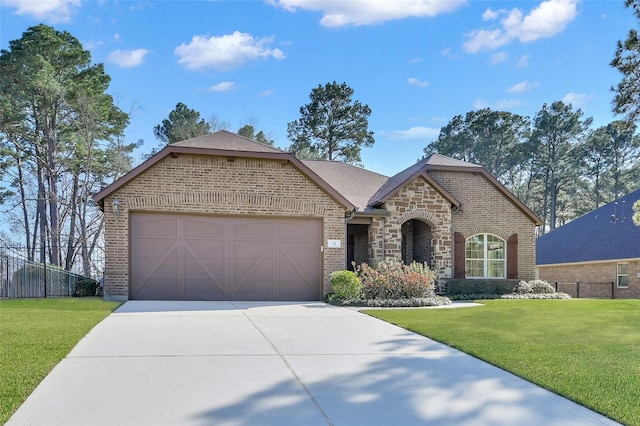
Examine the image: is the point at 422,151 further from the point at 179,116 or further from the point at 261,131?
the point at 179,116

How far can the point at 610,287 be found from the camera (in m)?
23.9

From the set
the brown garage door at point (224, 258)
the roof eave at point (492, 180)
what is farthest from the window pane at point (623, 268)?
the brown garage door at point (224, 258)

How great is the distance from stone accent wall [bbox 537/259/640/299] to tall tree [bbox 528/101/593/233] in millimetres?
19060

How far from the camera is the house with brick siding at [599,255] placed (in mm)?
22938

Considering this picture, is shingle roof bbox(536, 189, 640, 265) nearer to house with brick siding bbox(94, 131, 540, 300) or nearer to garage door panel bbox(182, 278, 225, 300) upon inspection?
house with brick siding bbox(94, 131, 540, 300)

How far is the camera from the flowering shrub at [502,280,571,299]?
18094 millimetres

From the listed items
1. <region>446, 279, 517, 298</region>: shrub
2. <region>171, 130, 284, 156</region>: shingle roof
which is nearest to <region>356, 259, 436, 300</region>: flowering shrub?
<region>446, 279, 517, 298</region>: shrub

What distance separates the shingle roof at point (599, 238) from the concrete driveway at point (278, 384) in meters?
19.5

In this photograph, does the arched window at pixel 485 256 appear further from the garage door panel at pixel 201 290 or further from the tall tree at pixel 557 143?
the tall tree at pixel 557 143

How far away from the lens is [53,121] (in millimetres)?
26422

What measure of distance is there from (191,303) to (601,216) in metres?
23.3

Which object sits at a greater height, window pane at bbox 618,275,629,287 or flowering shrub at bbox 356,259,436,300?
flowering shrub at bbox 356,259,436,300

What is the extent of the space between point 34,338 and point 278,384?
4.20 m

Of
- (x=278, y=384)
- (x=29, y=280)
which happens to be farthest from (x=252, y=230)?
(x=278, y=384)
